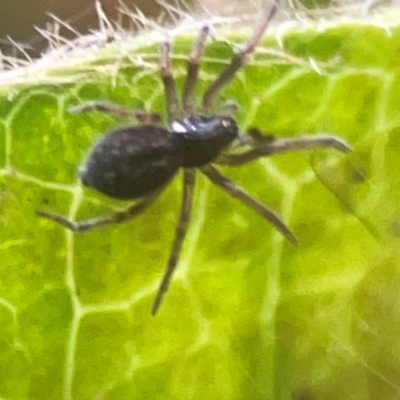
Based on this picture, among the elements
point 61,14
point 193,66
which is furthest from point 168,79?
point 61,14

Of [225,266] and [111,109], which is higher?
[111,109]

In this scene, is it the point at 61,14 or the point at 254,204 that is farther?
the point at 61,14

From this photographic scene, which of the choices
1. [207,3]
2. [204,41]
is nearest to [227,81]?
[204,41]

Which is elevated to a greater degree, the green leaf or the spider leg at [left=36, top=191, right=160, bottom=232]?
the spider leg at [left=36, top=191, right=160, bottom=232]

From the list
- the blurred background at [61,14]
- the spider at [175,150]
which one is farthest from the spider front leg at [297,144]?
the blurred background at [61,14]

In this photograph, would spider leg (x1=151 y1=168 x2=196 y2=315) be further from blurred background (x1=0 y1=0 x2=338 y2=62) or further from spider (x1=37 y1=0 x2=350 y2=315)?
blurred background (x1=0 y1=0 x2=338 y2=62)

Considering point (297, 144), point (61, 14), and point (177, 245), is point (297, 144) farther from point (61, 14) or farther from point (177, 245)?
point (61, 14)

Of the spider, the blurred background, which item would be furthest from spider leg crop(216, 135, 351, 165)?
the blurred background

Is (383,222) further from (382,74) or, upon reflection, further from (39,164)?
(39,164)
